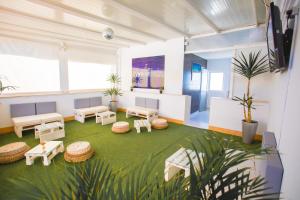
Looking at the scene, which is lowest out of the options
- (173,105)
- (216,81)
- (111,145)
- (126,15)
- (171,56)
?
(111,145)

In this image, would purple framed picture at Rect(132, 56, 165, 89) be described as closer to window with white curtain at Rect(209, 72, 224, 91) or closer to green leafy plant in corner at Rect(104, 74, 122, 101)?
green leafy plant in corner at Rect(104, 74, 122, 101)

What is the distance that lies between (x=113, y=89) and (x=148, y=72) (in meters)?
1.88

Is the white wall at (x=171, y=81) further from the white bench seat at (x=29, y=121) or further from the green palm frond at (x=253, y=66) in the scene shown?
the white bench seat at (x=29, y=121)

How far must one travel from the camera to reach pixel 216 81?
818 centimetres

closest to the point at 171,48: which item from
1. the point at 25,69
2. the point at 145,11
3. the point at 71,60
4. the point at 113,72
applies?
the point at 145,11

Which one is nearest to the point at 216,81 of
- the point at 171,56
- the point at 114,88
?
the point at 171,56

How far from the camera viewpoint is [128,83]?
7.14 m

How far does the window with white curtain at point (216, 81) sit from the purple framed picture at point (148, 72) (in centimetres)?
383

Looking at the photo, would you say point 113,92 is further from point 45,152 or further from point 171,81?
point 45,152

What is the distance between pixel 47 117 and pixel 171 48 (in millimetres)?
4804

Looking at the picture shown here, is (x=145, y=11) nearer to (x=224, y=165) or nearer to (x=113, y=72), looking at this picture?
(x=224, y=165)

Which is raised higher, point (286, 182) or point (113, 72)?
point (113, 72)

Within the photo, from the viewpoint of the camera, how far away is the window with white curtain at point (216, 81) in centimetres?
799

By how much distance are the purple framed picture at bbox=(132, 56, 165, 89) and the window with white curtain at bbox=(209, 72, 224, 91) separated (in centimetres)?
383
